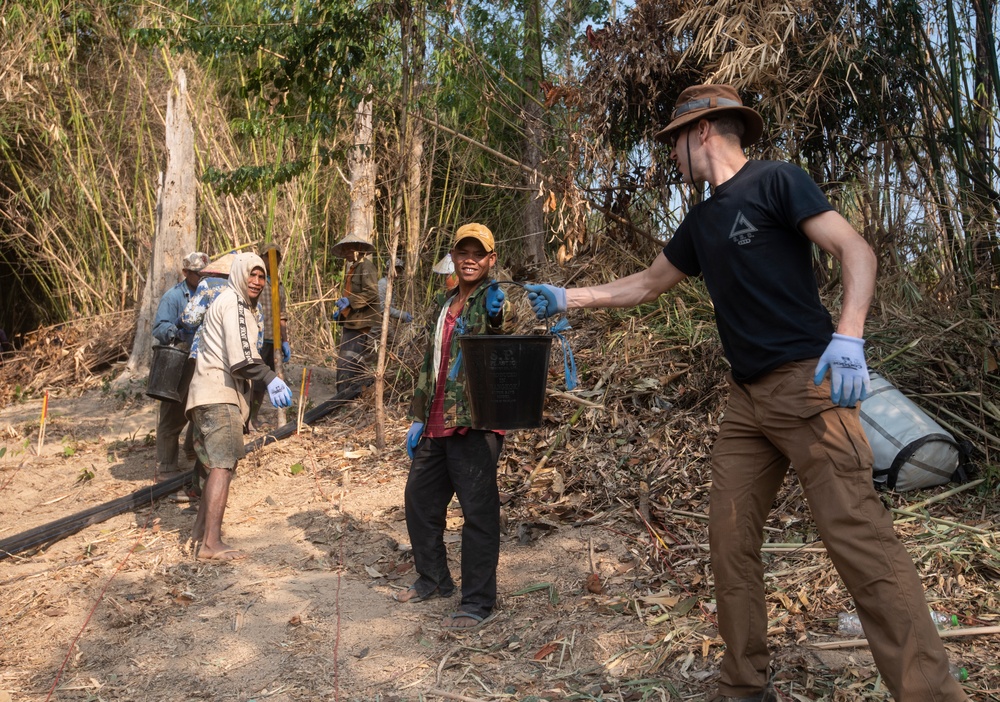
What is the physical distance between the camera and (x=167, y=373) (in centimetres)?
562

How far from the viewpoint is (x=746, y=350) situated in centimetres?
264

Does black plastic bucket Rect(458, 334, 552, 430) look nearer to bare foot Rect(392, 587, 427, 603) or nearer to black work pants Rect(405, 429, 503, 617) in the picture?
black work pants Rect(405, 429, 503, 617)

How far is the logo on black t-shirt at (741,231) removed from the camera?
2600mm

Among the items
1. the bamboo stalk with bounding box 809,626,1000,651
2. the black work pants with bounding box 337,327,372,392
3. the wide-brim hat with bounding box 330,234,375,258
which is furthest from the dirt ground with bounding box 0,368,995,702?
the wide-brim hat with bounding box 330,234,375,258

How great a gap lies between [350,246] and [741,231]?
6.23 meters

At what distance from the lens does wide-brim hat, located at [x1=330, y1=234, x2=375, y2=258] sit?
27.1ft

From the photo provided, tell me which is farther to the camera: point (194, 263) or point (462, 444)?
point (194, 263)

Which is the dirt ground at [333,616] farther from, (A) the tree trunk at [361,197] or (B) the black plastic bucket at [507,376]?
(A) the tree trunk at [361,197]

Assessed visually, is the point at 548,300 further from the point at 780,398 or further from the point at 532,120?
the point at 532,120

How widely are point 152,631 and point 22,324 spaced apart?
38.1 feet

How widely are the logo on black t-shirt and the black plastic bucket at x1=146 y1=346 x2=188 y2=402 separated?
411 cm

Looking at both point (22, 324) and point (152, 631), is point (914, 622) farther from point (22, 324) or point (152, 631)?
point (22, 324)

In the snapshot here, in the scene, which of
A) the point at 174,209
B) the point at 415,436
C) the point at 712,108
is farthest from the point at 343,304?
the point at 712,108

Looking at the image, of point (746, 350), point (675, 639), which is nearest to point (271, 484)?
point (675, 639)
